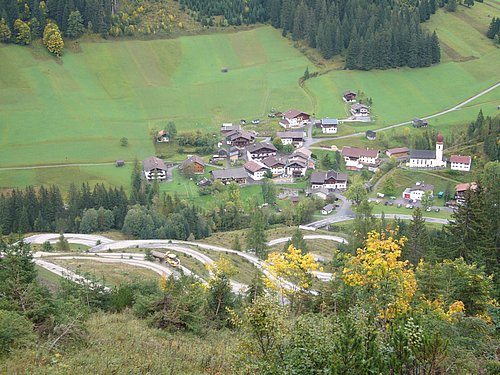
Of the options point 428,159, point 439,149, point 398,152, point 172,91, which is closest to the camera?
point 439,149

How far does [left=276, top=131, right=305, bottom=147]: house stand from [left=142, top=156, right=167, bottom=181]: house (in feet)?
60.7

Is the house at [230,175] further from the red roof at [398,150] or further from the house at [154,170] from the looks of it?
the red roof at [398,150]

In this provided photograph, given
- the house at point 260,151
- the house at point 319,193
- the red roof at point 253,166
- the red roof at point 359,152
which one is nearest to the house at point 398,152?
the red roof at point 359,152

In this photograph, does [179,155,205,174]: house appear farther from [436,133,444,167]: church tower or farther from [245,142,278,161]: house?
[436,133,444,167]: church tower

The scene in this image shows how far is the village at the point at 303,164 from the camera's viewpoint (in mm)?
69562

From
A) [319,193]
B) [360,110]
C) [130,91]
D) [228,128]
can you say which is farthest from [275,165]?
[130,91]

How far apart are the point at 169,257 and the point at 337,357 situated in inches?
1298

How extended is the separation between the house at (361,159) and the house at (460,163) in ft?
31.0

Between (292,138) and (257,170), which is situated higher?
(292,138)

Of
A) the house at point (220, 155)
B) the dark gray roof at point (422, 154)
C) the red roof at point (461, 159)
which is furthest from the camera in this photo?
the house at point (220, 155)

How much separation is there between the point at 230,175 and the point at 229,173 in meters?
0.53

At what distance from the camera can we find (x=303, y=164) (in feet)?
245

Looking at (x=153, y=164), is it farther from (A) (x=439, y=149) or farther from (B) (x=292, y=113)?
(A) (x=439, y=149)

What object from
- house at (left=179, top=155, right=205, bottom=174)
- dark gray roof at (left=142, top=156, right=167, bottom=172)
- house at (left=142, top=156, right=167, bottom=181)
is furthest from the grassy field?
house at (left=142, top=156, right=167, bottom=181)
